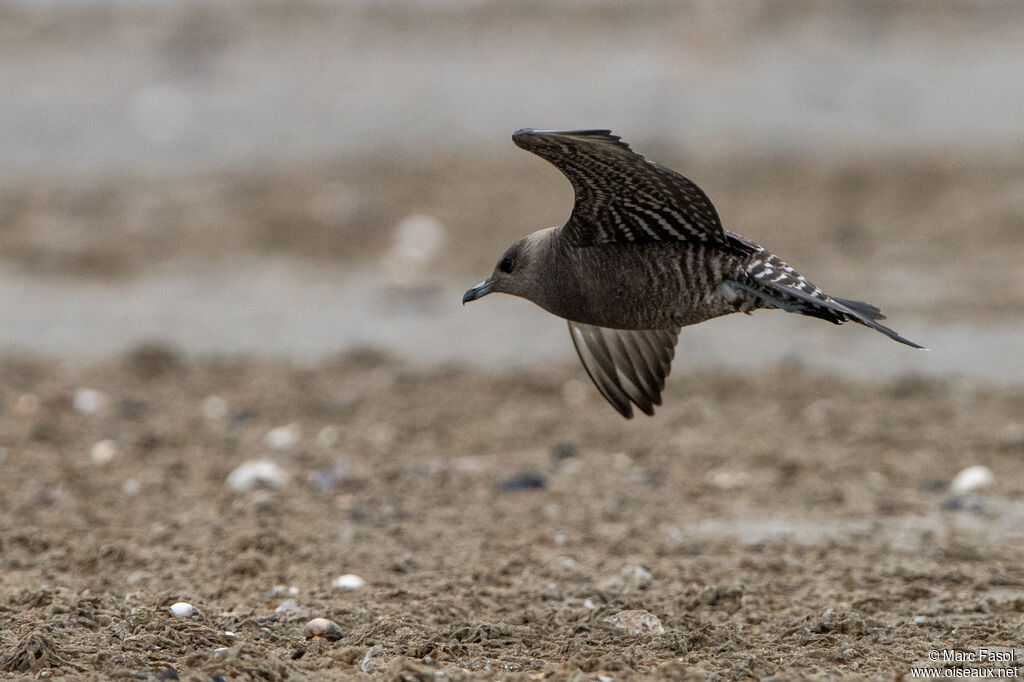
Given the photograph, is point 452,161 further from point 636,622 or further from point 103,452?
point 636,622

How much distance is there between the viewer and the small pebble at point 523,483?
20.0ft

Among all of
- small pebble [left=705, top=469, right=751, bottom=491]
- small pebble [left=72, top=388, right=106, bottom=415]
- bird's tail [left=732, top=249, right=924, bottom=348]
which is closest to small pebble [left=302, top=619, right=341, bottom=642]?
bird's tail [left=732, top=249, right=924, bottom=348]

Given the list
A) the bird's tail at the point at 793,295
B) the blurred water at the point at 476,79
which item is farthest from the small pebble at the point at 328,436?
the blurred water at the point at 476,79

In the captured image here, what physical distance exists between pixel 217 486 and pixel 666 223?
244 cm

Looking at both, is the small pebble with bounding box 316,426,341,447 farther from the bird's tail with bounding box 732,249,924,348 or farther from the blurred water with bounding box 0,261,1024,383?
the bird's tail with bounding box 732,249,924,348

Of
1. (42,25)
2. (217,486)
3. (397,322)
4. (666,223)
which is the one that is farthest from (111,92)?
(666,223)

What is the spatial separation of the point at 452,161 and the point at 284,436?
497 centimetres

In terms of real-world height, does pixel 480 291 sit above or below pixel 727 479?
above

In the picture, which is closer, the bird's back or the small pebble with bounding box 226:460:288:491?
the bird's back

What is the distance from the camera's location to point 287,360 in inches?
326

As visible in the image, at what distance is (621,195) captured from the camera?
465 cm

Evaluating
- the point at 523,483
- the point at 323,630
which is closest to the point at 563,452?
the point at 523,483

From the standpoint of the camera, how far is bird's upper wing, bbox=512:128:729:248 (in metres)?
4.35

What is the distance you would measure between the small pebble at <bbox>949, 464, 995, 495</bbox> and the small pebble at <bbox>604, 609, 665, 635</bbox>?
203 centimetres
